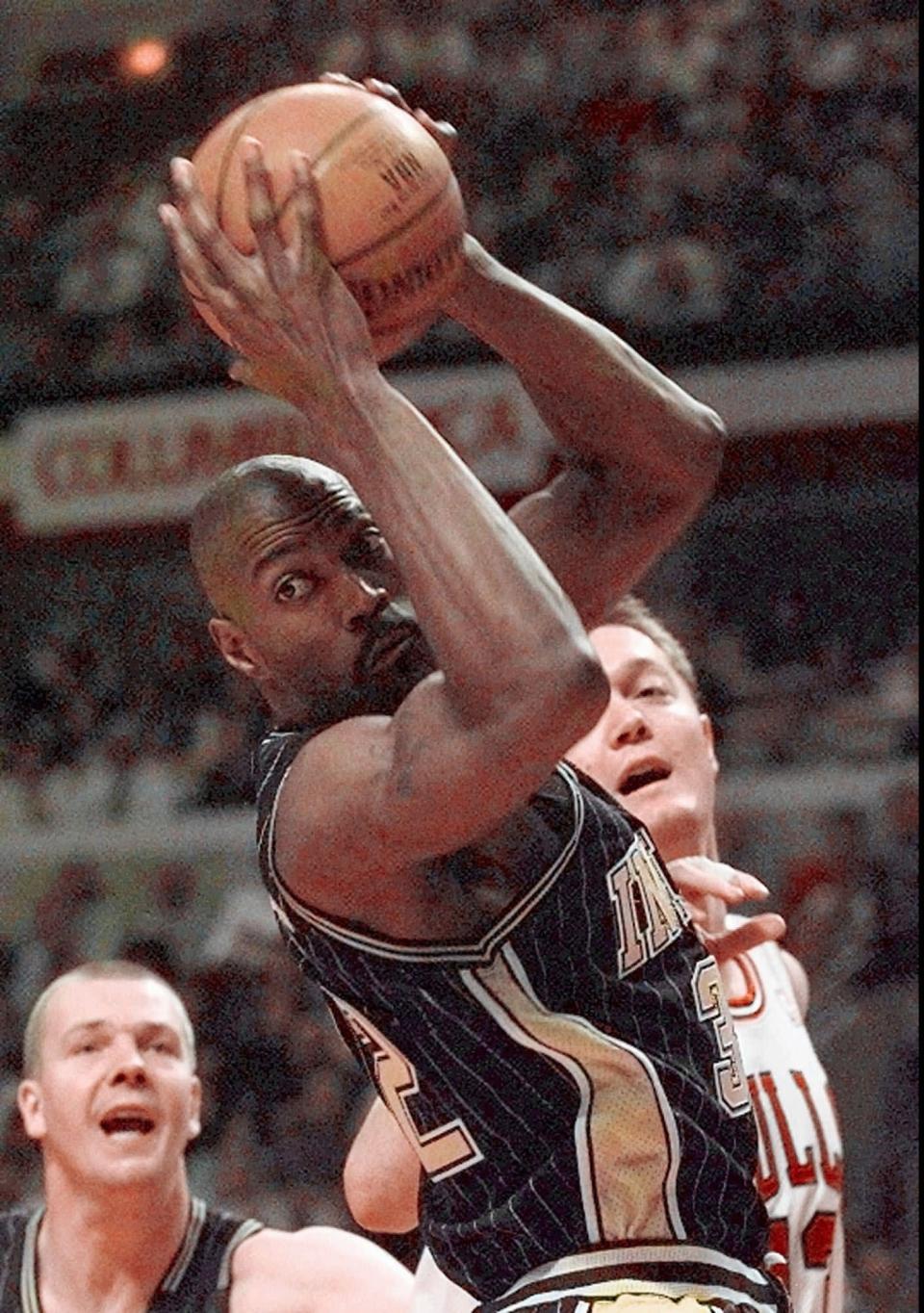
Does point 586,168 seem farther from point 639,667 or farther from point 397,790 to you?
point 397,790

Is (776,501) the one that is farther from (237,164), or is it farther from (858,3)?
(237,164)

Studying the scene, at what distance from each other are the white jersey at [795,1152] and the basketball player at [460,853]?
3.94 feet

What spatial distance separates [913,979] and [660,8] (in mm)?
6733

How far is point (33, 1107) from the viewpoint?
5.36 metres

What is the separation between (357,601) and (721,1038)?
719 mm

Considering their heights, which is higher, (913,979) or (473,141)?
(473,141)

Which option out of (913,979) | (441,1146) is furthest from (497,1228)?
(913,979)

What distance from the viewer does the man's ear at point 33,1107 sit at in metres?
5.34

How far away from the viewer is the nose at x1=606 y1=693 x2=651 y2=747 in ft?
14.3

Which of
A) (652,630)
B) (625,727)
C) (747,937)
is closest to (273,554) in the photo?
(747,937)

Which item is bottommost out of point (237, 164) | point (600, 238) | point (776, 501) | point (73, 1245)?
point (776, 501)

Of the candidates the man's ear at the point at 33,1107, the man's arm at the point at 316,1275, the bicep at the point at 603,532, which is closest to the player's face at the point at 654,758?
the bicep at the point at 603,532

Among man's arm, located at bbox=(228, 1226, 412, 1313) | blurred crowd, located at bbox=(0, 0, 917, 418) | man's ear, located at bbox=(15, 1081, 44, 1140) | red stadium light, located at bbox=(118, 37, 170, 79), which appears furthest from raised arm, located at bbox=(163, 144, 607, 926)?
red stadium light, located at bbox=(118, 37, 170, 79)

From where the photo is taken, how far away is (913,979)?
36.2 ft
